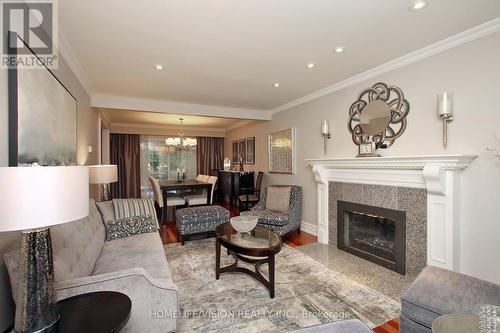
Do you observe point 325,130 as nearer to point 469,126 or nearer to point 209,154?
point 469,126

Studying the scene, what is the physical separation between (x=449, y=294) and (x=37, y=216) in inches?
90.1

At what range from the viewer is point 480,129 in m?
2.21

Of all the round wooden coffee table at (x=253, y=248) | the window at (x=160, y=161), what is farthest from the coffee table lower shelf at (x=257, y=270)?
the window at (x=160, y=161)

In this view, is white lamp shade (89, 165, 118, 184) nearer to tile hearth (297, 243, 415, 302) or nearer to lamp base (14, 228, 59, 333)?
lamp base (14, 228, 59, 333)

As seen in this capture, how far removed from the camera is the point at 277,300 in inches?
87.5

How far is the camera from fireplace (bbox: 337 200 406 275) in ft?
9.22

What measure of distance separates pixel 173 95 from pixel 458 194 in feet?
13.5

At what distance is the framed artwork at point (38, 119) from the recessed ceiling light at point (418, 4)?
2.73 metres

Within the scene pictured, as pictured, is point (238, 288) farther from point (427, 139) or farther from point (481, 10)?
point (481, 10)

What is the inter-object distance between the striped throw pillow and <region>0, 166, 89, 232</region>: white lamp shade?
2.16 metres

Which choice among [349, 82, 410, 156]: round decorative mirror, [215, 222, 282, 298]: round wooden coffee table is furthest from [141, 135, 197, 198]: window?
[349, 82, 410, 156]: round decorative mirror

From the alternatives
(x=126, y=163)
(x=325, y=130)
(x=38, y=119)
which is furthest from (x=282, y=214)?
(x=126, y=163)

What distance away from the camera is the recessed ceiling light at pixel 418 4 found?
1.78m

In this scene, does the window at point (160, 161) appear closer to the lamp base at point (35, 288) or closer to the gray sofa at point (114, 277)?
the gray sofa at point (114, 277)
